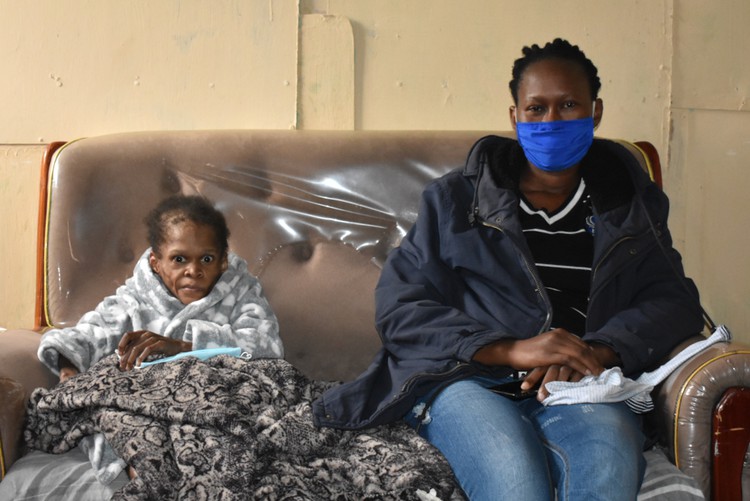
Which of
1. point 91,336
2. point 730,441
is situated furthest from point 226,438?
point 730,441

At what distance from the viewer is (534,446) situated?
4.99 feet

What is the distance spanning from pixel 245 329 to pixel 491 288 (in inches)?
25.3

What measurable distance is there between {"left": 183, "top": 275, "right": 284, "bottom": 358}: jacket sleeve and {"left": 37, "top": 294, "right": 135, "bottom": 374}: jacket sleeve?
0.18 m

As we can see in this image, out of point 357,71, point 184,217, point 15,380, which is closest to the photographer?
point 15,380

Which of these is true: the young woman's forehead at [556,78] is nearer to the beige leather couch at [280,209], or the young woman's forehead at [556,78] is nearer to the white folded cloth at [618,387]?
the beige leather couch at [280,209]

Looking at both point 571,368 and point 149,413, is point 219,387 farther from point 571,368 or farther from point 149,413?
point 571,368

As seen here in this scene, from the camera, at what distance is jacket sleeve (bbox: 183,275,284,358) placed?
204 cm

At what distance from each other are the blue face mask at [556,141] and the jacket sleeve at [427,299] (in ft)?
0.76

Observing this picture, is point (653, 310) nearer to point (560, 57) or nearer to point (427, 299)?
point (427, 299)

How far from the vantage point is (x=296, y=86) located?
2.69m

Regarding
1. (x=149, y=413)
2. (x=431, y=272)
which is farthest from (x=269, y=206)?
(x=149, y=413)

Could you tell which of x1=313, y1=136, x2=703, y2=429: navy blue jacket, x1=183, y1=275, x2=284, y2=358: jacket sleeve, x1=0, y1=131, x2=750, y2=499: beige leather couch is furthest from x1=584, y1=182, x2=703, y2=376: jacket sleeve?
x1=183, y1=275, x2=284, y2=358: jacket sleeve

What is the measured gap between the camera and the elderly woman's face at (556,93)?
1924 millimetres

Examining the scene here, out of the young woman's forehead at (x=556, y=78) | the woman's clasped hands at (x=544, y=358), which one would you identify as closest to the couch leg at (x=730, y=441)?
the woman's clasped hands at (x=544, y=358)
